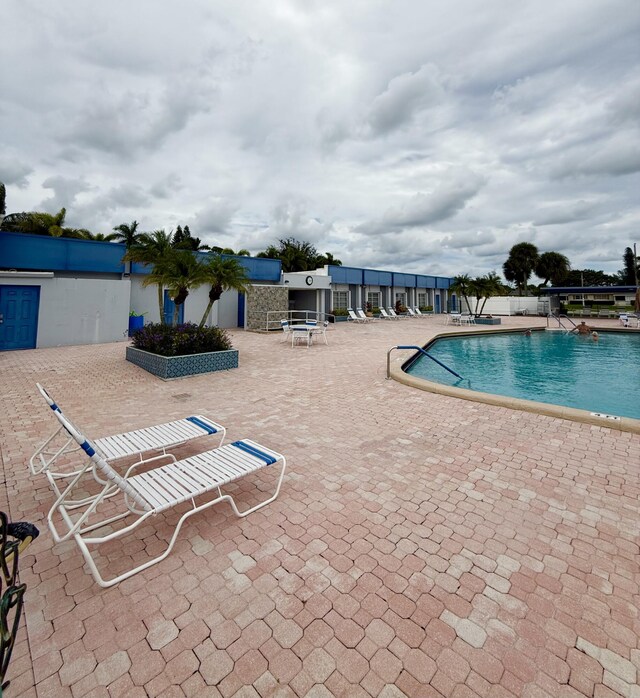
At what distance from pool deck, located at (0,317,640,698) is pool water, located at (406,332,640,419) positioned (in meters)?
4.42

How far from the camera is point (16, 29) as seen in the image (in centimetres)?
811

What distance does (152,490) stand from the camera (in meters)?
3.03

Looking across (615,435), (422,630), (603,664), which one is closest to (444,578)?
(422,630)

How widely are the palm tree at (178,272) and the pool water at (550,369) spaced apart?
7.93 metres

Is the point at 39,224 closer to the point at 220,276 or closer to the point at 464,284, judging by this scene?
the point at 220,276

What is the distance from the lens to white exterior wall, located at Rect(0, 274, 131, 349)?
14375mm

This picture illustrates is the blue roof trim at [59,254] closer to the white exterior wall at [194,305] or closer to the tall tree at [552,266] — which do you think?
the white exterior wall at [194,305]

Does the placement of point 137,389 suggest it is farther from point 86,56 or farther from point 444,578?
point 86,56

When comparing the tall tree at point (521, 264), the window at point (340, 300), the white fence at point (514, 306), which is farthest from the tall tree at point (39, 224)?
the tall tree at point (521, 264)

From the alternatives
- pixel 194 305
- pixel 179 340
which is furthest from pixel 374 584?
pixel 194 305

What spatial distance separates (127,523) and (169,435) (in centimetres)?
118

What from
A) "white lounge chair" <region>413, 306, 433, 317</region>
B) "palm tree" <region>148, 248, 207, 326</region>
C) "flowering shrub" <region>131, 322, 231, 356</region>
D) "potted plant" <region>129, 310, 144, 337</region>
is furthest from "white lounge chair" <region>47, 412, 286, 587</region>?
"white lounge chair" <region>413, 306, 433, 317</region>

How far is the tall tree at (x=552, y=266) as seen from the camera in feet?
213

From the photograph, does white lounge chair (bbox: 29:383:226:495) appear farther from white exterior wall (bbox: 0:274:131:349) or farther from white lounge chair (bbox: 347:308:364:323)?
white lounge chair (bbox: 347:308:364:323)
